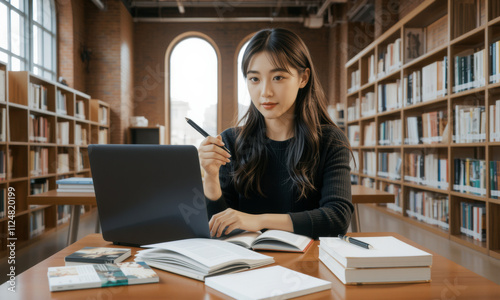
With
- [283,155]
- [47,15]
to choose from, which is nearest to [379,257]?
[283,155]

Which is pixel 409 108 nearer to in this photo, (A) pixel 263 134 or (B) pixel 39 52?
(A) pixel 263 134

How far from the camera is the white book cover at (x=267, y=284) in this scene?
2.19 ft

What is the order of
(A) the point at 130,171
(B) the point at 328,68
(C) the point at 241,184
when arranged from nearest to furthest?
(A) the point at 130,171 → (C) the point at 241,184 → (B) the point at 328,68

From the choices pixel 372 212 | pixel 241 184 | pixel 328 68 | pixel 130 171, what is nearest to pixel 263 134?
pixel 241 184

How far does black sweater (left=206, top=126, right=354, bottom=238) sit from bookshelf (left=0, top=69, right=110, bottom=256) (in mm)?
2627

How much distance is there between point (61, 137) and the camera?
4773 millimetres

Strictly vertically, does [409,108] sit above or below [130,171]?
above

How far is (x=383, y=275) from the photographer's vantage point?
0.76m

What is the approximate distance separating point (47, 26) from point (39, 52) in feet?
1.66

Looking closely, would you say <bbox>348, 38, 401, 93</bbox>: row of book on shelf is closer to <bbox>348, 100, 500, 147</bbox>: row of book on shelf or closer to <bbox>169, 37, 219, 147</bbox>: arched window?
<bbox>348, 100, 500, 147</bbox>: row of book on shelf

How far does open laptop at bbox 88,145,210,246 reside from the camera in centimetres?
96

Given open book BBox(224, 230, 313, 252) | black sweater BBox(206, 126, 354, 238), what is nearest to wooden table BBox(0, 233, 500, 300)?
open book BBox(224, 230, 313, 252)

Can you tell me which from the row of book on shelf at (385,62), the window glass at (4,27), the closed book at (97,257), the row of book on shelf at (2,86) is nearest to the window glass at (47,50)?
the window glass at (4,27)

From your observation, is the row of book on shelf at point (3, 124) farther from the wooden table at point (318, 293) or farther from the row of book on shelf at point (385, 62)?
the row of book on shelf at point (385, 62)
